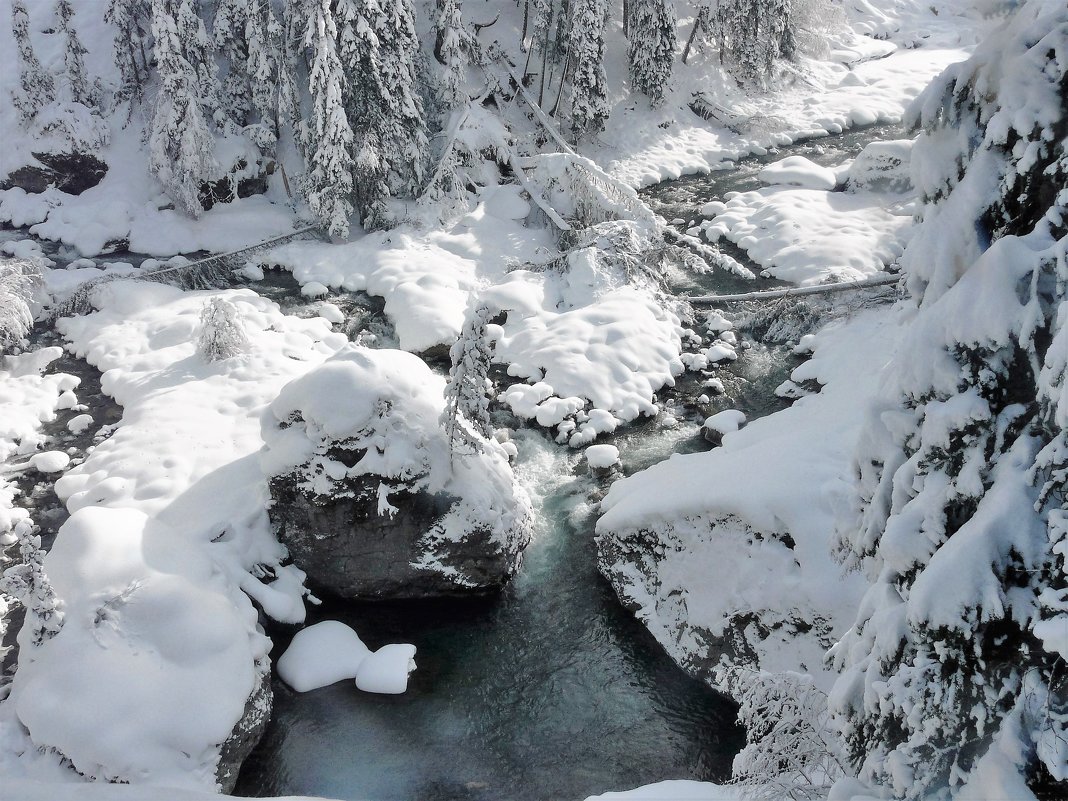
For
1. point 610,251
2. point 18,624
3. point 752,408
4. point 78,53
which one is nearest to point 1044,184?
point 752,408

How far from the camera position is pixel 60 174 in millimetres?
24312

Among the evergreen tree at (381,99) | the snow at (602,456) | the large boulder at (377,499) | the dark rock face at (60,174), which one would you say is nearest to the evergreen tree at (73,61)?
the dark rock face at (60,174)

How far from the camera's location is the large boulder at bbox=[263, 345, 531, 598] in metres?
12.4

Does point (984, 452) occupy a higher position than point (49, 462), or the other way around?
point (984, 452)

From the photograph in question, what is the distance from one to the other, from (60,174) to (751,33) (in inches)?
1037

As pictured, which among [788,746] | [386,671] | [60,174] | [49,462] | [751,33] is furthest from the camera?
[751,33]

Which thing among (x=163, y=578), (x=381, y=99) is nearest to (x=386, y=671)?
(x=163, y=578)

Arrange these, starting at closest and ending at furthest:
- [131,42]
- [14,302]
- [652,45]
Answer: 1. [14,302]
2. [131,42]
3. [652,45]

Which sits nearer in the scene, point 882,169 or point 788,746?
point 788,746

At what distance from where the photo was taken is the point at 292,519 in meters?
12.7

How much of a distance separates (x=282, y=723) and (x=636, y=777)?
5.14m

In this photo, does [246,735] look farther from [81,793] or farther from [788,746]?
[788,746]

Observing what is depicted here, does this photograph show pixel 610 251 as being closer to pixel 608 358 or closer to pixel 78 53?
pixel 608 358

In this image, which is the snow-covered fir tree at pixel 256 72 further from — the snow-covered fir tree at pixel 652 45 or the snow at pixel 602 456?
the snow at pixel 602 456
